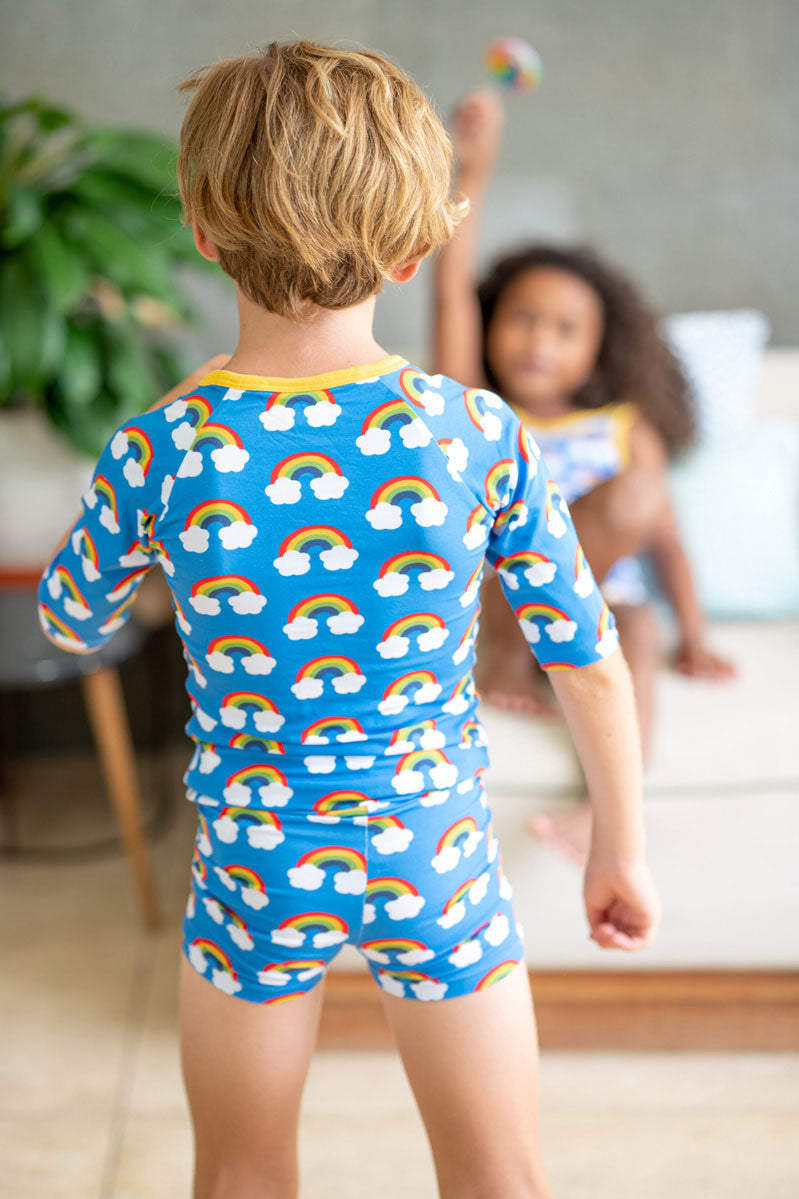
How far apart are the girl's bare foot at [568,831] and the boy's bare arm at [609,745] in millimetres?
520

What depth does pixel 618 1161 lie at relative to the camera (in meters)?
1.34

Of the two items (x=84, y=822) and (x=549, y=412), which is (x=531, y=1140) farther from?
(x=84, y=822)

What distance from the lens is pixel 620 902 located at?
863mm

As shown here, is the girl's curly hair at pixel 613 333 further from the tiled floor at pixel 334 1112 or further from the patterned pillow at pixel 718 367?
the tiled floor at pixel 334 1112

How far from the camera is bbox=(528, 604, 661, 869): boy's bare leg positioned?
4.47 ft

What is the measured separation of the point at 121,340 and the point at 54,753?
1.06 m

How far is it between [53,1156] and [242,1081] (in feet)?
2.39

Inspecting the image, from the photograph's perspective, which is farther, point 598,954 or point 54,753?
point 54,753

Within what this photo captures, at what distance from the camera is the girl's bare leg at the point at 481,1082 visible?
784mm

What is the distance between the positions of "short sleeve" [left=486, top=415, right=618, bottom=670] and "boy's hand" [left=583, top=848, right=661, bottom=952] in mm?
187

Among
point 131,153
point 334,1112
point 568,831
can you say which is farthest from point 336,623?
point 131,153

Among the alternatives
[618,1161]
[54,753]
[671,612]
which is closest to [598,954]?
[618,1161]

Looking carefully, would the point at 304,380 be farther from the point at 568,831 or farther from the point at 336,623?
the point at 568,831

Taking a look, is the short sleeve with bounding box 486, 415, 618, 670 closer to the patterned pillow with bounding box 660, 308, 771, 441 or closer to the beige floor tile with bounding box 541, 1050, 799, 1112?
the beige floor tile with bounding box 541, 1050, 799, 1112
